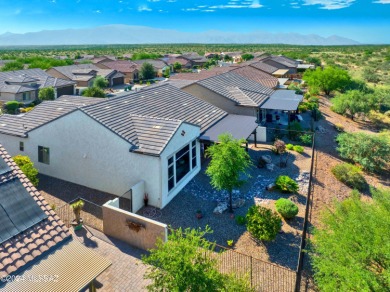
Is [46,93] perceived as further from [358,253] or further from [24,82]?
[358,253]

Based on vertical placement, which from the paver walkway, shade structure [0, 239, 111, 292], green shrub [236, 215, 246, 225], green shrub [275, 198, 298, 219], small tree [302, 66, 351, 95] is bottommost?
the paver walkway

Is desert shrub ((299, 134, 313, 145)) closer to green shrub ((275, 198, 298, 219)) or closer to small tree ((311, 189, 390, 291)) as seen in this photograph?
green shrub ((275, 198, 298, 219))

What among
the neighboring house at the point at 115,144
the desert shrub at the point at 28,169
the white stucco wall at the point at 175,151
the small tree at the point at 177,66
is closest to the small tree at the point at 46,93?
the neighboring house at the point at 115,144

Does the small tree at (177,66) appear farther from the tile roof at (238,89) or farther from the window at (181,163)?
the window at (181,163)

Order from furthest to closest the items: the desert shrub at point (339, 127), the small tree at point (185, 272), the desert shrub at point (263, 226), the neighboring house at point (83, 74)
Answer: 1. the neighboring house at point (83, 74)
2. the desert shrub at point (339, 127)
3. the desert shrub at point (263, 226)
4. the small tree at point (185, 272)

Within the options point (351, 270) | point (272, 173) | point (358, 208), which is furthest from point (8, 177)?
point (272, 173)

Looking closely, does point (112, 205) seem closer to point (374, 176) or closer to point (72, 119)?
point (72, 119)

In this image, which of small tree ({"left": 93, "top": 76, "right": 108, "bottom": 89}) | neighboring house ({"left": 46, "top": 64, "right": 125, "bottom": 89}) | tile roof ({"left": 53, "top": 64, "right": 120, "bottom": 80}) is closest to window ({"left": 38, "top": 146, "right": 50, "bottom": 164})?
small tree ({"left": 93, "top": 76, "right": 108, "bottom": 89})
